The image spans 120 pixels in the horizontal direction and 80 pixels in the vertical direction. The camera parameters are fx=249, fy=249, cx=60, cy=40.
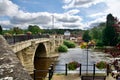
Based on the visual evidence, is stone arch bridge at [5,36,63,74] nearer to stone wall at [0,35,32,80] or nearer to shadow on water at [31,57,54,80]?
shadow on water at [31,57,54,80]

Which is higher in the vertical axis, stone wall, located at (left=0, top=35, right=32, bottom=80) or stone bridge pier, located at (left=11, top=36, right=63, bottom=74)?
stone wall, located at (left=0, top=35, right=32, bottom=80)

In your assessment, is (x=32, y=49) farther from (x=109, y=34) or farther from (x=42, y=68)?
(x=109, y=34)

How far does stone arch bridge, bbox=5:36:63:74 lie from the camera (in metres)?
25.2

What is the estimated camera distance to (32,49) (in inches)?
1345

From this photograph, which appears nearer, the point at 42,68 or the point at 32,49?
the point at 32,49

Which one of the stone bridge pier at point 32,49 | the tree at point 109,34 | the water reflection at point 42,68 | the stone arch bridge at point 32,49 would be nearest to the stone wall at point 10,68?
the stone arch bridge at point 32,49

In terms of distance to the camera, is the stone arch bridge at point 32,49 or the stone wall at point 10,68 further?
the stone arch bridge at point 32,49

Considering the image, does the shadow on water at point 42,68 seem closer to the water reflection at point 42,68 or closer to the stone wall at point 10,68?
the water reflection at point 42,68

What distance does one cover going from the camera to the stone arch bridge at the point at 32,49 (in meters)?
25.2

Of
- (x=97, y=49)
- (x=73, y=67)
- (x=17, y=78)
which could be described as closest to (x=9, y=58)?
(x=17, y=78)

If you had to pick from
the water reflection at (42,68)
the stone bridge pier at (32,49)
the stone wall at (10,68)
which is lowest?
the water reflection at (42,68)

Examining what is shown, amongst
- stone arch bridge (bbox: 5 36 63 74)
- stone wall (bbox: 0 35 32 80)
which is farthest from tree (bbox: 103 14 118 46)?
stone wall (bbox: 0 35 32 80)

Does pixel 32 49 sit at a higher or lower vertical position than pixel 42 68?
higher

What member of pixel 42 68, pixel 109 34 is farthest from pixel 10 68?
pixel 109 34
